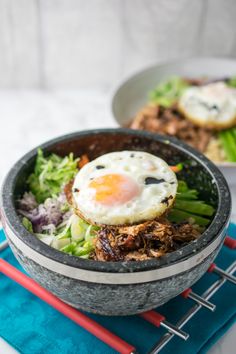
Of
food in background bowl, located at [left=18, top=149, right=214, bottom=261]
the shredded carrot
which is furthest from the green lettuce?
the shredded carrot


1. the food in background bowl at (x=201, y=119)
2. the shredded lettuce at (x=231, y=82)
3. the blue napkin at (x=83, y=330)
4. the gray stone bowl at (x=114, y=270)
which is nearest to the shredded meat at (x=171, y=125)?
the food in background bowl at (x=201, y=119)

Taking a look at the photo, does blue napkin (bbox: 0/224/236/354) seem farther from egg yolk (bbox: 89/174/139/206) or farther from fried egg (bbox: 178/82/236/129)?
fried egg (bbox: 178/82/236/129)

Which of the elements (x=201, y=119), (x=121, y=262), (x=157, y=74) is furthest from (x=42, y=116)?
(x=121, y=262)

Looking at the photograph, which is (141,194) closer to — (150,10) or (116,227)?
(116,227)

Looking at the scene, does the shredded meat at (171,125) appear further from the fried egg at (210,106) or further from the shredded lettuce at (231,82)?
the shredded lettuce at (231,82)

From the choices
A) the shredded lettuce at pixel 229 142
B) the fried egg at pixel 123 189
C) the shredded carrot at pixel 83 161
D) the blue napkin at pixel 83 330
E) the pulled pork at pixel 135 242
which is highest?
the fried egg at pixel 123 189

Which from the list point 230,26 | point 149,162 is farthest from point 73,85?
point 149,162
